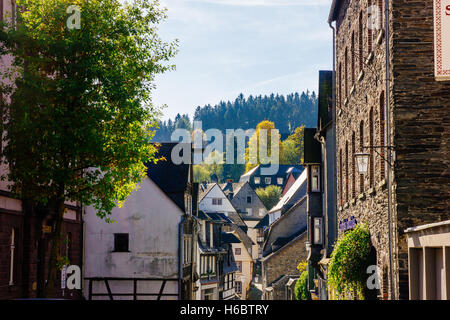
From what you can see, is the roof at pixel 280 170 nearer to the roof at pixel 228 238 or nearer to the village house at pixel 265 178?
the village house at pixel 265 178

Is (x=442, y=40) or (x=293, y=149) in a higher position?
(x=293, y=149)

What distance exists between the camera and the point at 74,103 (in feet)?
60.6

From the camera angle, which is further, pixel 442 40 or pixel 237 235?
pixel 237 235

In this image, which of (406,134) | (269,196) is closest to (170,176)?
(406,134)

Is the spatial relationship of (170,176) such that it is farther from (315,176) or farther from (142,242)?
(315,176)

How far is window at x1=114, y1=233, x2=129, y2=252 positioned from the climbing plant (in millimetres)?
17543

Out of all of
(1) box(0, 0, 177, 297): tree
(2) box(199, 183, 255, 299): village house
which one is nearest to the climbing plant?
(1) box(0, 0, 177, 297): tree

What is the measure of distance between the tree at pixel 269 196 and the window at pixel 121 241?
→ 82.5m

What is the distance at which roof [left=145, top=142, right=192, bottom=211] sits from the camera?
37656mm

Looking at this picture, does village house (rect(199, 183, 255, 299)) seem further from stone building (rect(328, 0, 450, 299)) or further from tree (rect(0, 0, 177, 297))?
stone building (rect(328, 0, 450, 299))

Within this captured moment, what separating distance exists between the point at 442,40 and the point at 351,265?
8.35m

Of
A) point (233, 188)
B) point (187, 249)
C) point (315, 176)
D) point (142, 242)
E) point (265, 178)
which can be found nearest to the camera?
point (142, 242)

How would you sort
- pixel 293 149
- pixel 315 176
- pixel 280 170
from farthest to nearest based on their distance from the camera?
pixel 280 170 < pixel 293 149 < pixel 315 176
